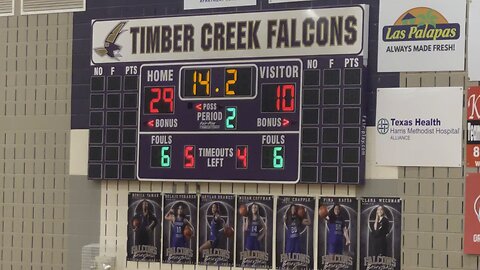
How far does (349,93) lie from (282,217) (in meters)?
1.54

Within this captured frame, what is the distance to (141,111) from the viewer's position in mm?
8969

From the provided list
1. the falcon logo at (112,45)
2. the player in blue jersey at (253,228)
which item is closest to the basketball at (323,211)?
the player in blue jersey at (253,228)

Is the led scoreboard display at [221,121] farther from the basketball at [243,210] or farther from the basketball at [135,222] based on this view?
the basketball at [135,222]

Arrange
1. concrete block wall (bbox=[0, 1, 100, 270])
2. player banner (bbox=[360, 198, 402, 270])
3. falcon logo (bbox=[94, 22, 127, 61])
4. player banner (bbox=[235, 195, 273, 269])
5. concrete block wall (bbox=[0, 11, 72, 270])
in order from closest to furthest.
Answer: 1. player banner (bbox=[360, 198, 402, 270])
2. player banner (bbox=[235, 195, 273, 269])
3. falcon logo (bbox=[94, 22, 127, 61])
4. concrete block wall (bbox=[0, 1, 100, 270])
5. concrete block wall (bbox=[0, 11, 72, 270])

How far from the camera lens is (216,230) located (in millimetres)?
8789

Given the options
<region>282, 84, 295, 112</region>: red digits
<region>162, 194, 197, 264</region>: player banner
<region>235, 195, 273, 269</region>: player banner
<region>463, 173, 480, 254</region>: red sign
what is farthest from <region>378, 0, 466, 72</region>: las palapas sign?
<region>162, 194, 197, 264</region>: player banner

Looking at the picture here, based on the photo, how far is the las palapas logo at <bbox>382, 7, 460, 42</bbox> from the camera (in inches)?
316

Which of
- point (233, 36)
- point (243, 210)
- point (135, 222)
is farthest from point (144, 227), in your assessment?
point (233, 36)

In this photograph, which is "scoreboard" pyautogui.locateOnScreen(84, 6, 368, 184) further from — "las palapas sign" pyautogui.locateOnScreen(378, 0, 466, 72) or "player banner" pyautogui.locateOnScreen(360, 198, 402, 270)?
"player banner" pyautogui.locateOnScreen(360, 198, 402, 270)

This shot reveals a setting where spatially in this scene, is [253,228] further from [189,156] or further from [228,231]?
[189,156]

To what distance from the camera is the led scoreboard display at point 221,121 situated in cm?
836

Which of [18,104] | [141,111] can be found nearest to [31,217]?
[18,104]

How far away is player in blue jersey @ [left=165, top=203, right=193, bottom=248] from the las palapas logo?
2983mm

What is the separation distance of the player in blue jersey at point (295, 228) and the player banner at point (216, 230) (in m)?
0.64
